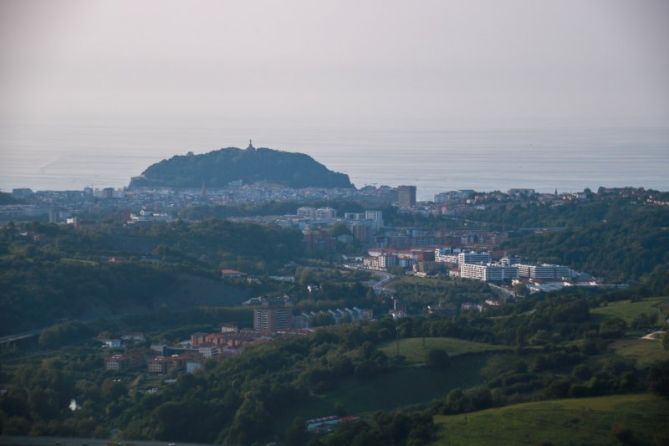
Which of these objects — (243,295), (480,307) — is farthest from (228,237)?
(480,307)

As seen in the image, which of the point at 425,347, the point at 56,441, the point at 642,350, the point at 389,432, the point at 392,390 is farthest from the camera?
the point at 425,347

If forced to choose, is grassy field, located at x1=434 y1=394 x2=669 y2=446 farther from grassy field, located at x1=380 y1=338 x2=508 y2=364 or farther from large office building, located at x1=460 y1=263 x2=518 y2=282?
large office building, located at x1=460 y1=263 x2=518 y2=282

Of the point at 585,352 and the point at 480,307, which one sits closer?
the point at 585,352

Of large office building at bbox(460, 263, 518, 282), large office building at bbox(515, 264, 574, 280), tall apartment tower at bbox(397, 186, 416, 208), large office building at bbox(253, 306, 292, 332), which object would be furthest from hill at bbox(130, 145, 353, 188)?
large office building at bbox(253, 306, 292, 332)

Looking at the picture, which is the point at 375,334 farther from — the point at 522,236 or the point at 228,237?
the point at 522,236

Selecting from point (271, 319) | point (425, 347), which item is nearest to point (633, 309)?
point (425, 347)

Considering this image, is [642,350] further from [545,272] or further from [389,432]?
[545,272]
